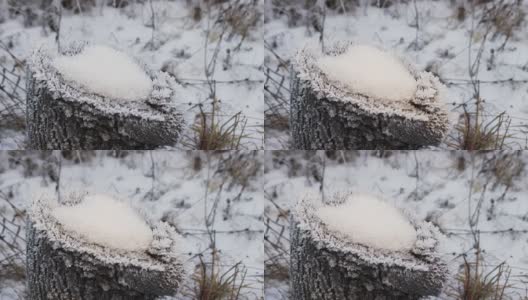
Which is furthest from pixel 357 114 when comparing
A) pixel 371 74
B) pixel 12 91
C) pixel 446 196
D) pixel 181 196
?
pixel 12 91

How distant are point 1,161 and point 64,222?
0.32 metres

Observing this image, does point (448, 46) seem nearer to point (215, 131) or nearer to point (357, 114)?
point (357, 114)

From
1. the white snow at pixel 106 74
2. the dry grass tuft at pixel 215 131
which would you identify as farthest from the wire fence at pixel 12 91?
the dry grass tuft at pixel 215 131

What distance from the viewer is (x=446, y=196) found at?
1.91m

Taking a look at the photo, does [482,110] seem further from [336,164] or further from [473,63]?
[336,164]

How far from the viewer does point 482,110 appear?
1884 mm

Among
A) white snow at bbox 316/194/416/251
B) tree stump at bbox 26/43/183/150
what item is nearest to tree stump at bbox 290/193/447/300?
white snow at bbox 316/194/416/251

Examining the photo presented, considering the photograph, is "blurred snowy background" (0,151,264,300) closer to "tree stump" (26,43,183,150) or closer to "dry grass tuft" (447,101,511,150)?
"tree stump" (26,43,183,150)

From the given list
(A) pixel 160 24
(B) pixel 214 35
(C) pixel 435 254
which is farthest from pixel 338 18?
(C) pixel 435 254

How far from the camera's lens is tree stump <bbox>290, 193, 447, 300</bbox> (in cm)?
165

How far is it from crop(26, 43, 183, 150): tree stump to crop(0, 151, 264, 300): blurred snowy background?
8 centimetres

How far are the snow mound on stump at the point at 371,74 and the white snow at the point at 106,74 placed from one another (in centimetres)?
39

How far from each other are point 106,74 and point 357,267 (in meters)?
0.66

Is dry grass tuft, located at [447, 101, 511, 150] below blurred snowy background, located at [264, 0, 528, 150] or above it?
below
